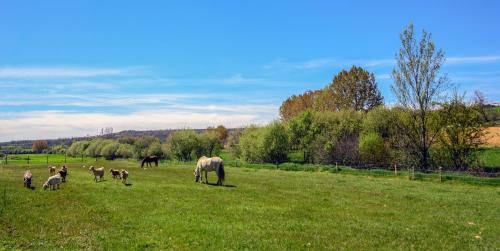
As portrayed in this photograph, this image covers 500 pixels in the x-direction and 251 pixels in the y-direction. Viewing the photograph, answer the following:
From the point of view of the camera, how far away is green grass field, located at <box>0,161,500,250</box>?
1439 cm

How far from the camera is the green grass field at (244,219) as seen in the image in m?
14.4

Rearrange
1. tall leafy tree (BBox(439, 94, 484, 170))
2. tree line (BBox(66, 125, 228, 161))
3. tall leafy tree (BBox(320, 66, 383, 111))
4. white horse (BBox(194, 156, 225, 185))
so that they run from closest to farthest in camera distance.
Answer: white horse (BBox(194, 156, 225, 185)) < tall leafy tree (BBox(439, 94, 484, 170)) < tall leafy tree (BBox(320, 66, 383, 111)) < tree line (BBox(66, 125, 228, 161))

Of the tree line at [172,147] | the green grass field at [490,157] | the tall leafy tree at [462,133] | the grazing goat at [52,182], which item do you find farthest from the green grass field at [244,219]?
the tree line at [172,147]

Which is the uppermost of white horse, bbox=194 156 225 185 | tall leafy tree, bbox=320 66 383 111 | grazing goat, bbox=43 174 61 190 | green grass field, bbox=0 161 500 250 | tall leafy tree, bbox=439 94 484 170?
tall leafy tree, bbox=320 66 383 111

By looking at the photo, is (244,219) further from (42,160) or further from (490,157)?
(42,160)

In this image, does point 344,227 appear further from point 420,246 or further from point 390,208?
point 390,208

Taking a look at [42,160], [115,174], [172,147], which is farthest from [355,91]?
[42,160]

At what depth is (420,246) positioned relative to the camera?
1398 centimetres

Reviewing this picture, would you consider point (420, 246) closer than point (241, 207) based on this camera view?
Yes

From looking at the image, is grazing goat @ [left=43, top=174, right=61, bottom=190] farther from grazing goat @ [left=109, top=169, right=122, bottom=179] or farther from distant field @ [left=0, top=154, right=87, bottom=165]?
distant field @ [left=0, top=154, right=87, bottom=165]

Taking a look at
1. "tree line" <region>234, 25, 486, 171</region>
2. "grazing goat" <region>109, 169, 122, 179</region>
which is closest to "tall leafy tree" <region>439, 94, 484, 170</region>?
"tree line" <region>234, 25, 486, 171</region>

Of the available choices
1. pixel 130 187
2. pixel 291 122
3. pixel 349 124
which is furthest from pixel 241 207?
pixel 291 122

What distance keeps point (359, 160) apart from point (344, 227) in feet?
144

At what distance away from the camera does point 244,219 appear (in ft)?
60.4
